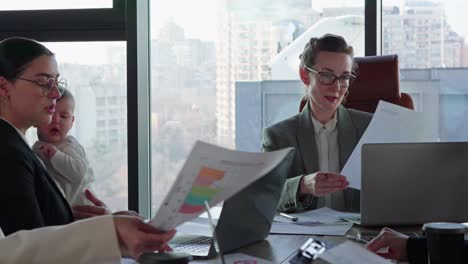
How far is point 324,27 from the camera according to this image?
374 cm

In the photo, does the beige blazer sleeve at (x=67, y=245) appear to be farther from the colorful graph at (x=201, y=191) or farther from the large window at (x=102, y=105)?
the large window at (x=102, y=105)

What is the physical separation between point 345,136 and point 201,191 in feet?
5.44

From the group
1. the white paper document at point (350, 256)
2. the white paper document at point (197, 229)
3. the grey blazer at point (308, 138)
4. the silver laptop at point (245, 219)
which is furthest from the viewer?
the grey blazer at point (308, 138)

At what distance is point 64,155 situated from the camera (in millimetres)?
3025

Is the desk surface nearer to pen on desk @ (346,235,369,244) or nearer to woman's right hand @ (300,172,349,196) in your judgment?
pen on desk @ (346,235,369,244)

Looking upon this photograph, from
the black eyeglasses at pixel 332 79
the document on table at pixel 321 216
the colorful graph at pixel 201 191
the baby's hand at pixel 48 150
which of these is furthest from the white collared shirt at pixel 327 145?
the colorful graph at pixel 201 191

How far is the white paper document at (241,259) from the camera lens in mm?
1820

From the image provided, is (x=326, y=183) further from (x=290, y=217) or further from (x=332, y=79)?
(x=332, y=79)

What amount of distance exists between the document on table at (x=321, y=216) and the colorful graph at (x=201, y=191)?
1.07 m

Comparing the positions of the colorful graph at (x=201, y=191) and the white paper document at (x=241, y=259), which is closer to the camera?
the colorful graph at (x=201, y=191)

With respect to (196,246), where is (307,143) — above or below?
above

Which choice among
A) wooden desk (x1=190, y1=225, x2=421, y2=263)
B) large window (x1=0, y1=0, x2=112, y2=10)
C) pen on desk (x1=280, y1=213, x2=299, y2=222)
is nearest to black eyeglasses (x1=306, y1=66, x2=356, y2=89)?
pen on desk (x1=280, y1=213, x2=299, y2=222)

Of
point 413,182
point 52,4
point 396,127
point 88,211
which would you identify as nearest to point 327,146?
point 396,127

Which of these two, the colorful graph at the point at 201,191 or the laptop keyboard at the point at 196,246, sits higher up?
the colorful graph at the point at 201,191
